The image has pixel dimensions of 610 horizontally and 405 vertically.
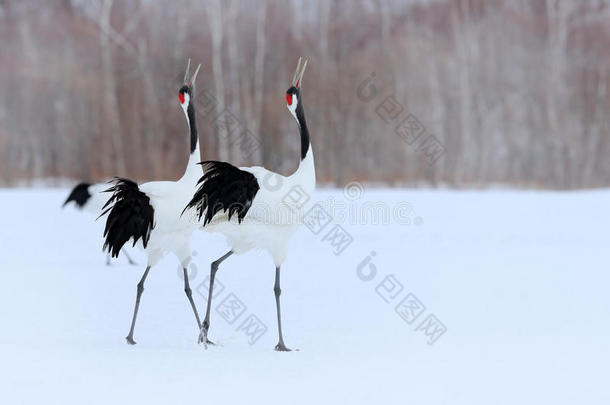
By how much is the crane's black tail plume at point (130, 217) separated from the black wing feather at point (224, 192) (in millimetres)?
276

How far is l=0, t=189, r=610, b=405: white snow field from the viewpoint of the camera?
11.6 ft

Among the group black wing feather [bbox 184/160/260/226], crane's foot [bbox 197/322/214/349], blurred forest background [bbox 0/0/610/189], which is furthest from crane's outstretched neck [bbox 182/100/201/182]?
blurred forest background [bbox 0/0/610/189]

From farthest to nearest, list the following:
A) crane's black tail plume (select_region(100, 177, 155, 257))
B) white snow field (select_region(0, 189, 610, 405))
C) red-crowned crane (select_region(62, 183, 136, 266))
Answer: red-crowned crane (select_region(62, 183, 136, 266)) < crane's black tail plume (select_region(100, 177, 155, 257)) < white snow field (select_region(0, 189, 610, 405))

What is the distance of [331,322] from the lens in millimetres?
4918

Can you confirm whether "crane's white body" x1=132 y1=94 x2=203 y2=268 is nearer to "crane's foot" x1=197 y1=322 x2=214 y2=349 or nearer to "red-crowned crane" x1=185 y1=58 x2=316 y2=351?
"red-crowned crane" x1=185 y1=58 x2=316 y2=351

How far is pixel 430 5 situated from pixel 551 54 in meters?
2.86

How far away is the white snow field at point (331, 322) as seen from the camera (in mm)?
3521

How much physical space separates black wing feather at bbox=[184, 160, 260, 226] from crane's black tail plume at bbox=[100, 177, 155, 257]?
28 centimetres

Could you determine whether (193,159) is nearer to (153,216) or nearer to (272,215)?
(153,216)

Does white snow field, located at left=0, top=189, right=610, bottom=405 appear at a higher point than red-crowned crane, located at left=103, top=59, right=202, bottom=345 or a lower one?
lower

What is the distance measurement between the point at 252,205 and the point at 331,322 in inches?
48.2

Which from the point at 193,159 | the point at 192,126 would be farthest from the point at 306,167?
the point at 192,126

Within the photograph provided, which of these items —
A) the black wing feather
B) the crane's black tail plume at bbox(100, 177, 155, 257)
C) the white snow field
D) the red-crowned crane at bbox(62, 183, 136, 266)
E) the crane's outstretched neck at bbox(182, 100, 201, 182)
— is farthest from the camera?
the red-crowned crane at bbox(62, 183, 136, 266)

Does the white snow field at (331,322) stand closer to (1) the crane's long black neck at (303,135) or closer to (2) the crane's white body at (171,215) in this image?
(2) the crane's white body at (171,215)
